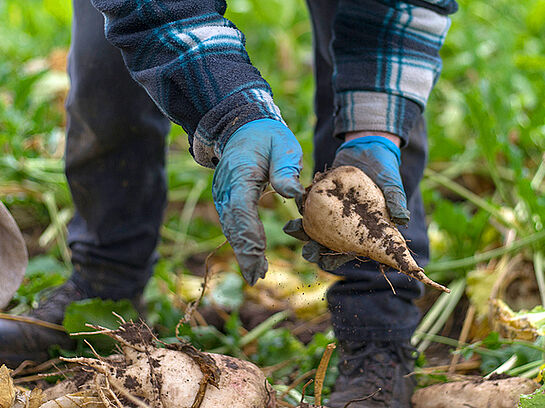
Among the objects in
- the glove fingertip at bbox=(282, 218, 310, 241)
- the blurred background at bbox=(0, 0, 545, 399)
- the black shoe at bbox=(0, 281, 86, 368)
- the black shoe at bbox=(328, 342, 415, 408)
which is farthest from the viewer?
the blurred background at bbox=(0, 0, 545, 399)

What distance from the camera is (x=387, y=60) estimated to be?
4.10 ft

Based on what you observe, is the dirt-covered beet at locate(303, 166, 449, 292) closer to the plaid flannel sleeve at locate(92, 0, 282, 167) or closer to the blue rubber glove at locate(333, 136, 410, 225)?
the blue rubber glove at locate(333, 136, 410, 225)

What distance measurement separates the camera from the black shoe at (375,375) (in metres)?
1.33

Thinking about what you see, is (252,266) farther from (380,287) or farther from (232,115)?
(380,287)

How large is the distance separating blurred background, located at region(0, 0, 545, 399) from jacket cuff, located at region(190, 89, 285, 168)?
43cm

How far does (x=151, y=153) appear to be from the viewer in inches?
64.2

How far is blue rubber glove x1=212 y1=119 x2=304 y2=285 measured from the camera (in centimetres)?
89

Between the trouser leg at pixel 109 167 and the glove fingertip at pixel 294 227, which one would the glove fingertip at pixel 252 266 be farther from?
the trouser leg at pixel 109 167

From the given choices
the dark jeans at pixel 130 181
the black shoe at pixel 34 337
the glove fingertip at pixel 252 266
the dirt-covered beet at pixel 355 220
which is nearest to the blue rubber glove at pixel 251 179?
the glove fingertip at pixel 252 266

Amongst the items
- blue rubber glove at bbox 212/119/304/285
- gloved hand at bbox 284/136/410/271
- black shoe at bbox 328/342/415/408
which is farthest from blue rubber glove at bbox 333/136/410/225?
black shoe at bbox 328/342/415/408

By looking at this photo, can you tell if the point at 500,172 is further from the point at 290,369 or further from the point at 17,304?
the point at 17,304

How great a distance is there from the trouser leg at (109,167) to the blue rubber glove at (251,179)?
61 centimetres

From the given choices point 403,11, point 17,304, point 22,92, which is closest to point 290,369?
point 17,304

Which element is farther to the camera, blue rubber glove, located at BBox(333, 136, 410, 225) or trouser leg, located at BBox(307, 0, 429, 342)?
trouser leg, located at BBox(307, 0, 429, 342)
